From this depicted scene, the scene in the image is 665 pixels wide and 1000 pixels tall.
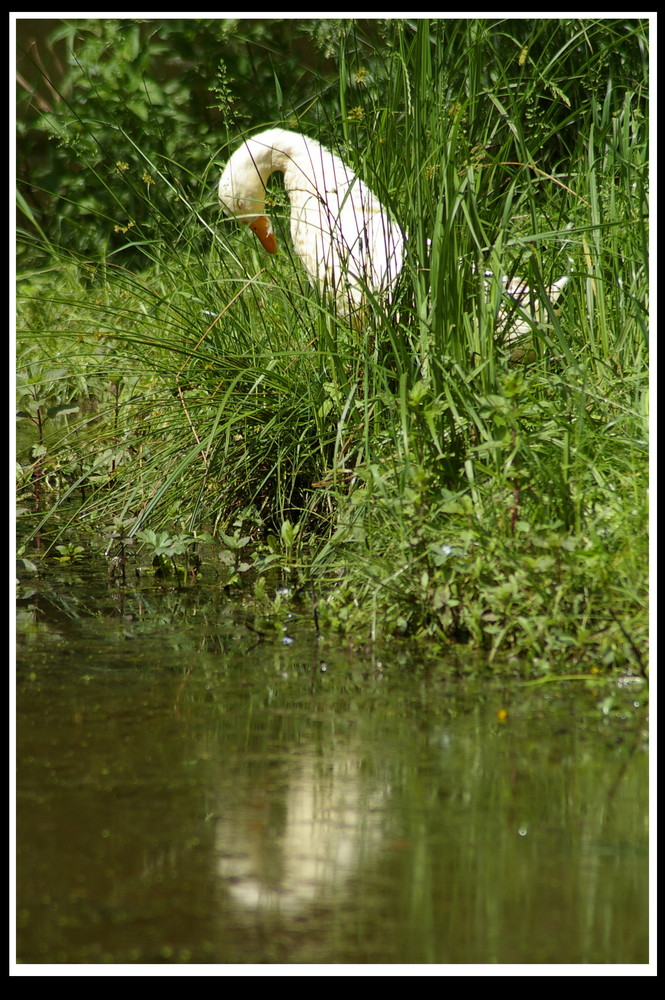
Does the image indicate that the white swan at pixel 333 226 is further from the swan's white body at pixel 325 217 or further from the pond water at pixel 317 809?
the pond water at pixel 317 809

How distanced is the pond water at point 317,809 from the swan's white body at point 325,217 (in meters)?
0.97

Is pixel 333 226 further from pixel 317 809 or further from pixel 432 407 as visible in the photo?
pixel 317 809

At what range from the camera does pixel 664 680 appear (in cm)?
202

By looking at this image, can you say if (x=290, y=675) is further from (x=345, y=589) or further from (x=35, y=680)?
(x=35, y=680)

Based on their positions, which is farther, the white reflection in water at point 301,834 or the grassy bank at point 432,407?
the grassy bank at point 432,407

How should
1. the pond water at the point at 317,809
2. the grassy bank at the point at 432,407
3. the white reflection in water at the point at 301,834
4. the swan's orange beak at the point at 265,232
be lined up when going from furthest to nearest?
the swan's orange beak at the point at 265,232 → the grassy bank at the point at 432,407 → the white reflection in water at the point at 301,834 → the pond water at the point at 317,809

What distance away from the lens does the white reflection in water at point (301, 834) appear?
1.51 metres

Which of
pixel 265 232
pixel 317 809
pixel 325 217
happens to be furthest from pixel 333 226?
pixel 317 809

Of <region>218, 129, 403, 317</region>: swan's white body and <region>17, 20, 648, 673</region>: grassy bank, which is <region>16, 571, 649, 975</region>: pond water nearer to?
<region>17, 20, 648, 673</region>: grassy bank

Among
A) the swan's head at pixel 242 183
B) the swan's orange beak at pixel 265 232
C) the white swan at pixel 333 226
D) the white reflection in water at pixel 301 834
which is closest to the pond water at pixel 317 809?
the white reflection in water at pixel 301 834

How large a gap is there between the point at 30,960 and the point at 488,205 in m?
2.11

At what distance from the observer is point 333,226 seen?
10.3 feet

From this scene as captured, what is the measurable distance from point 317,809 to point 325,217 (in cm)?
207

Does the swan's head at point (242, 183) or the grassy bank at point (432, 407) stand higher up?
the swan's head at point (242, 183)
